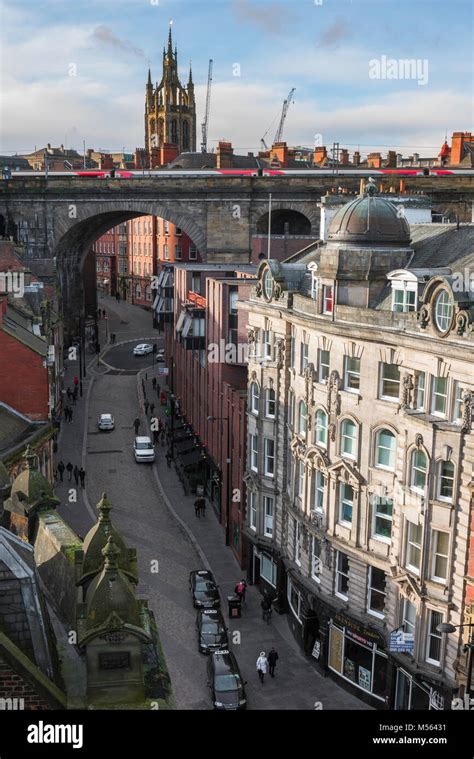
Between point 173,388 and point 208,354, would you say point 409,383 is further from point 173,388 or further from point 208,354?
point 173,388

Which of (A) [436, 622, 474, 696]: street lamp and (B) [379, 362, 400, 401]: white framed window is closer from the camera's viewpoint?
(A) [436, 622, 474, 696]: street lamp

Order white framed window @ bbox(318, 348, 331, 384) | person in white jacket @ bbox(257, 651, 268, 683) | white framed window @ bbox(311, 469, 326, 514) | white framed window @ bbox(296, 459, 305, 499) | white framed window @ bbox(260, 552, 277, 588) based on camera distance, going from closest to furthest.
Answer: person in white jacket @ bbox(257, 651, 268, 683), white framed window @ bbox(318, 348, 331, 384), white framed window @ bbox(311, 469, 326, 514), white framed window @ bbox(296, 459, 305, 499), white framed window @ bbox(260, 552, 277, 588)

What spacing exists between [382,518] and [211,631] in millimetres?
9021

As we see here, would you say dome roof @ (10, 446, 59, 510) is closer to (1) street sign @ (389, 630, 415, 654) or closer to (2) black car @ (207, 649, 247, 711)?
(2) black car @ (207, 649, 247, 711)

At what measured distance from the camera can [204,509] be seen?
49.7m

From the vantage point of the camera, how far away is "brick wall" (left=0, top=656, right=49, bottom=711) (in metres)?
12.6

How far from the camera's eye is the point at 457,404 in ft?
85.9

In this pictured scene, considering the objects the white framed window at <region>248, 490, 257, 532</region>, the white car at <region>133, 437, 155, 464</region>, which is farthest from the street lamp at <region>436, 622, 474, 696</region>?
the white car at <region>133, 437, 155, 464</region>

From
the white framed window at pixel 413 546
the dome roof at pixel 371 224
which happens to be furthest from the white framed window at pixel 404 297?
the white framed window at pixel 413 546

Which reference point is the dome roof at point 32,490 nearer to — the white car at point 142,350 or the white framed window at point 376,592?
the white framed window at point 376,592

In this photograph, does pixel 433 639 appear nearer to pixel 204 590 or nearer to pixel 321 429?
pixel 321 429

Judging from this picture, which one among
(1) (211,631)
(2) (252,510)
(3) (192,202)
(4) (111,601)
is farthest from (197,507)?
(3) (192,202)

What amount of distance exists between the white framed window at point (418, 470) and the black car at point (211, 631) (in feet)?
36.6

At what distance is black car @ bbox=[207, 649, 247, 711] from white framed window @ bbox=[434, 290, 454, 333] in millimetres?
14557
